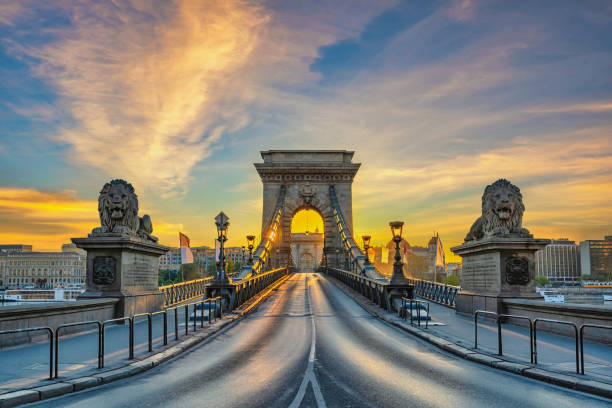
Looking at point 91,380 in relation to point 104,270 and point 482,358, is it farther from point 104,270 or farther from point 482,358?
point 104,270

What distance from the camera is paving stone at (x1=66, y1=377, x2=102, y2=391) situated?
25.9 feet

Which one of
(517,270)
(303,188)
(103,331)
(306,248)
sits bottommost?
(306,248)

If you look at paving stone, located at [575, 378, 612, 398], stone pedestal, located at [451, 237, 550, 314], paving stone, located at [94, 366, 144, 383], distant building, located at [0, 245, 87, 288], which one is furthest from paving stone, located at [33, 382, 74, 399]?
distant building, located at [0, 245, 87, 288]

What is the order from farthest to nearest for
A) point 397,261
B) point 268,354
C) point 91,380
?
point 397,261, point 268,354, point 91,380

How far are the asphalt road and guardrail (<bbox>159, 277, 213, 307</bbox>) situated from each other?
503 inches

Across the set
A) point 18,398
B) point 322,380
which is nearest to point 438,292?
point 322,380

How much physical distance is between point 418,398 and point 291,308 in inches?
640

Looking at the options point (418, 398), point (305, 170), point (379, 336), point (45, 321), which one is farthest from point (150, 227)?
point (305, 170)

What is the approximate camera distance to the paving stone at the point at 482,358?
9781 mm

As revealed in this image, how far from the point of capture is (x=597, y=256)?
172125mm

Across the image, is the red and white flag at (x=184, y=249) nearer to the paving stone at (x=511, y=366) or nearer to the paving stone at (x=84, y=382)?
the paving stone at (x=84, y=382)

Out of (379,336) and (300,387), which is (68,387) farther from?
(379,336)

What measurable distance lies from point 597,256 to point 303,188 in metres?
141

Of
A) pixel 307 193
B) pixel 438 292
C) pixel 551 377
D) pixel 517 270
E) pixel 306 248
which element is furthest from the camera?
pixel 306 248
